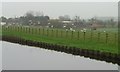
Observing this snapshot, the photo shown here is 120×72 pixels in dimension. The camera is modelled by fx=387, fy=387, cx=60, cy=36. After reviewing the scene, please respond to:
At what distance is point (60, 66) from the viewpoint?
31.9m

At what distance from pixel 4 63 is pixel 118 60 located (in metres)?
10.0

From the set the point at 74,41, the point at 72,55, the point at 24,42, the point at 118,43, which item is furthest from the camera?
the point at 24,42

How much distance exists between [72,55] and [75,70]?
11.0 metres

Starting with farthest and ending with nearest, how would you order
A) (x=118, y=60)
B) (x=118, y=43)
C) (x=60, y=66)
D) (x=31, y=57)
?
(x=118, y=43), (x=31, y=57), (x=118, y=60), (x=60, y=66)

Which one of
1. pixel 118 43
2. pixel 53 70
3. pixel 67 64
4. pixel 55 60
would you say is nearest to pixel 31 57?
pixel 55 60

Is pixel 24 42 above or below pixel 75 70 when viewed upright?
below

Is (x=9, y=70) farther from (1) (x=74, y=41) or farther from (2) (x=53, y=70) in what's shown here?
(1) (x=74, y=41)

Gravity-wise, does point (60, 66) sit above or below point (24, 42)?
above

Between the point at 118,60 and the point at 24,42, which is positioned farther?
the point at 24,42

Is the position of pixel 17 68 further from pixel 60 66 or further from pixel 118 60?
pixel 118 60

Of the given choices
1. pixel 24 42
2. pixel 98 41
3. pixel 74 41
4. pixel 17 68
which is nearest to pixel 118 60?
pixel 17 68

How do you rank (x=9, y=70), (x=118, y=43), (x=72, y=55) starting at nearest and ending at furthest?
(x=9, y=70)
(x=72, y=55)
(x=118, y=43)

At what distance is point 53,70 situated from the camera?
29.7 metres

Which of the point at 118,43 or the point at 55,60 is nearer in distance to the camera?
the point at 55,60
